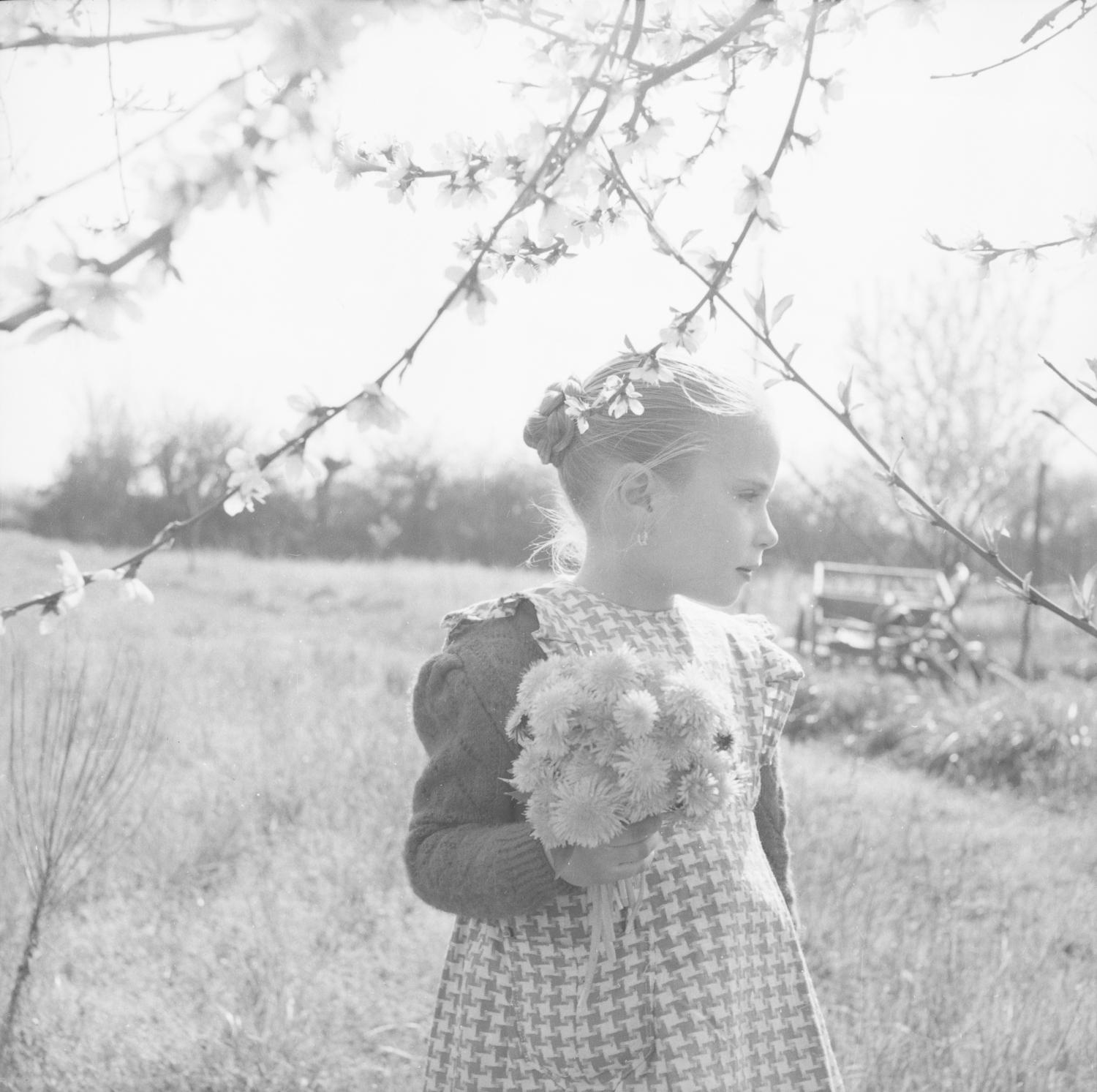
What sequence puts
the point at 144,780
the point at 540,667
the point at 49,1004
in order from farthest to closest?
the point at 144,780 → the point at 49,1004 → the point at 540,667

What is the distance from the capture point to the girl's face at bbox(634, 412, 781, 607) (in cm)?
137

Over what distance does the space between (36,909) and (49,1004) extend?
34cm

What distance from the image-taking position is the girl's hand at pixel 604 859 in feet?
3.58

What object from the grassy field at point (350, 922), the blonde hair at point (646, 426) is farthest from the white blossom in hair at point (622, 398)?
the grassy field at point (350, 922)

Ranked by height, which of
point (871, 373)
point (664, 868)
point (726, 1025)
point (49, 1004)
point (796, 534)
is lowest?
point (49, 1004)

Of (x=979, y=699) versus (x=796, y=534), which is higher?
(x=796, y=534)

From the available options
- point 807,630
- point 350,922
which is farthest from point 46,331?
point 807,630

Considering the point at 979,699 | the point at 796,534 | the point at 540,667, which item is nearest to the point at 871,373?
the point at 796,534

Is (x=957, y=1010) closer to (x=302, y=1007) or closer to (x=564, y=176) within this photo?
(x=302, y=1007)

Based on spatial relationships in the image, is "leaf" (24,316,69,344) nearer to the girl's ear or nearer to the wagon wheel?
the girl's ear

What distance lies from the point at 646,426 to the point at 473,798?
1.74ft

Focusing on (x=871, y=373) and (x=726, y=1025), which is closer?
(x=726, y=1025)

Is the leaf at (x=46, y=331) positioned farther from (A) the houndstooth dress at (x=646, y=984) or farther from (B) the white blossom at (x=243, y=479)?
(A) the houndstooth dress at (x=646, y=984)

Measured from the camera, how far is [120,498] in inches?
244
